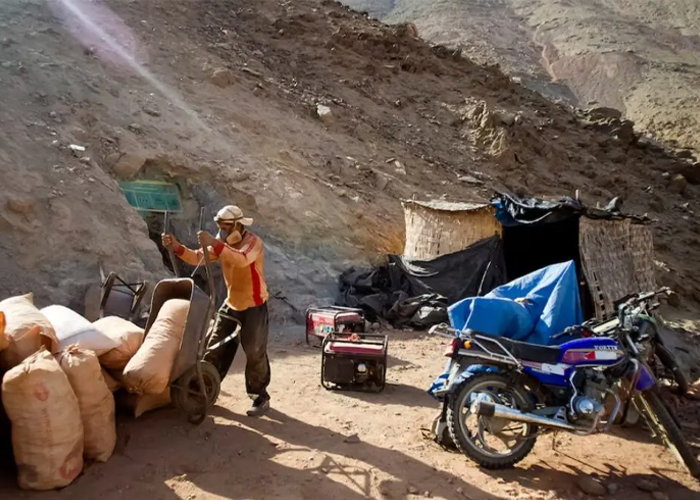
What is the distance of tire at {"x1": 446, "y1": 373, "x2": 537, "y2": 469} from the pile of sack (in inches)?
73.7

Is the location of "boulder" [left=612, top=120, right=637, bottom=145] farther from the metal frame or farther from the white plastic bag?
the white plastic bag

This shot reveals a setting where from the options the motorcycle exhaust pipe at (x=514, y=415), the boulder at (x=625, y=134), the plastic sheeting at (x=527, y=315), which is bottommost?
the motorcycle exhaust pipe at (x=514, y=415)

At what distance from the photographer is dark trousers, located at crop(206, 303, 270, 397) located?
4309 mm

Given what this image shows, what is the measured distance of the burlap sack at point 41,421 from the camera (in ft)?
9.99

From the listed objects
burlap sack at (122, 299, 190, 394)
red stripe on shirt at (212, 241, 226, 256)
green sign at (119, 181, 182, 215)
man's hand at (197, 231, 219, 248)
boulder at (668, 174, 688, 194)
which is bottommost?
burlap sack at (122, 299, 190, 394)

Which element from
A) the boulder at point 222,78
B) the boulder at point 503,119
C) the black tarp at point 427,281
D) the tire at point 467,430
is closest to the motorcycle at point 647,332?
the tire at point 467,430

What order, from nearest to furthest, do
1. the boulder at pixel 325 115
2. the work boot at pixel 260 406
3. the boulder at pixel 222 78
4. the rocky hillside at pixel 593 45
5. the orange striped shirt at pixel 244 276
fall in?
the orange striped shirt at pixel 244 276, the work boot at pixel 260 406, the boulder at pixel 222 78, the boulder at pixel 325 115, the rocky hillside at pixel 593 45

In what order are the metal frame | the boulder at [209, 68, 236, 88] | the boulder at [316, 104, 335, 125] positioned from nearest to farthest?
1. the metal frame
2. the boulder at [209, 68, 236, 88]
3. the boulder at [316, 104, 335, 125]

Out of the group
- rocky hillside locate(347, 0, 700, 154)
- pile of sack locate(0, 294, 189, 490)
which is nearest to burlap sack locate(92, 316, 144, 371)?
pile of sack locate(0, 294, 189, 490)

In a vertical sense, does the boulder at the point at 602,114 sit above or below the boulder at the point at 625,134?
above

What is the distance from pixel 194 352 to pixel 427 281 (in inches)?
242

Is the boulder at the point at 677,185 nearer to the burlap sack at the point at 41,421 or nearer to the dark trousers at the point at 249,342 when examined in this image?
the dark trousers at the point at 249,342

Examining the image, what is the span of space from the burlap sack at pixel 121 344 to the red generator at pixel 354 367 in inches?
72.6

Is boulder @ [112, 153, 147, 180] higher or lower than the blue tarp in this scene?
higher
